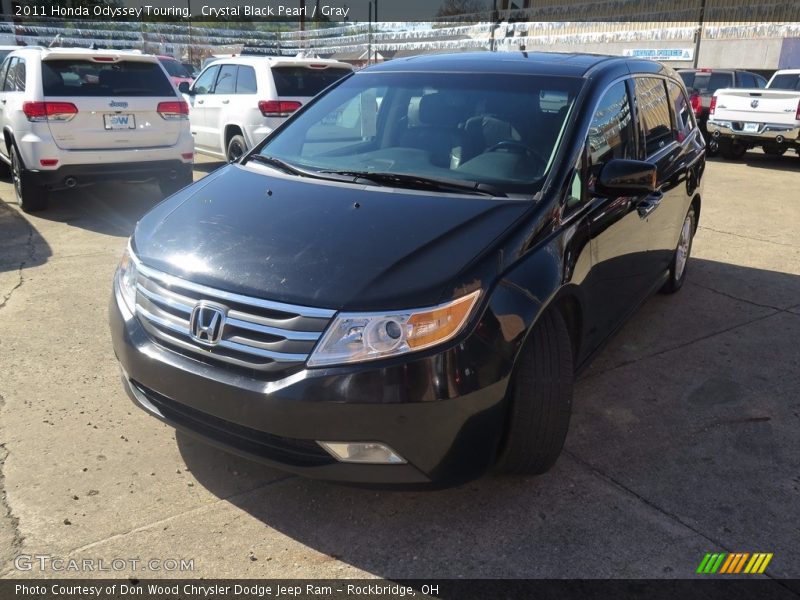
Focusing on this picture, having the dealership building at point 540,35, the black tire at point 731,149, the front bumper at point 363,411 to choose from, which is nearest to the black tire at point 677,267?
the front bumper at point 363,411

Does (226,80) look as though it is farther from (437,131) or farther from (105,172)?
(437,131)

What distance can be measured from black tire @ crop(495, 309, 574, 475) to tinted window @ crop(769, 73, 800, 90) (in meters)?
13.6

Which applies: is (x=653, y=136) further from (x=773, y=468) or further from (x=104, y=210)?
(x=104, y=210)

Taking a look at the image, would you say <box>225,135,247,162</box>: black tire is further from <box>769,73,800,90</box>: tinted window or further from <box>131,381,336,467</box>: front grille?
<box>769,73,800,90</box>: tinted window

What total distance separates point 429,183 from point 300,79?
6962 millimetres

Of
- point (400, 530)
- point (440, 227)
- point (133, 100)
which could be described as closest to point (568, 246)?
point (440, 227)

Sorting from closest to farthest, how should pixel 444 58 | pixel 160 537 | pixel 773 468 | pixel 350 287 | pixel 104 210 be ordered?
pixel 350 287
pixel 160 537
pixel 773 468
pixel 444 58
pixel 104 210

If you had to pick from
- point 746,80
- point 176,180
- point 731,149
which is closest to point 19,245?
point 176,180

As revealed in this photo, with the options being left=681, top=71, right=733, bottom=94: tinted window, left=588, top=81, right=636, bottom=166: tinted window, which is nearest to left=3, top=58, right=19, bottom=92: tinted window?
left=588, top=81, right=636, bottom=166: tinted window

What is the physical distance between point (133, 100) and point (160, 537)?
240 inches

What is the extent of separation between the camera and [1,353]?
4.22 metres

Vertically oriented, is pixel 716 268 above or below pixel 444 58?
below

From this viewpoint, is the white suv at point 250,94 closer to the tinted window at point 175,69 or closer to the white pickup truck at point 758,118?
the white pickup truck at point 758,118

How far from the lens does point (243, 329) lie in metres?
2.51
